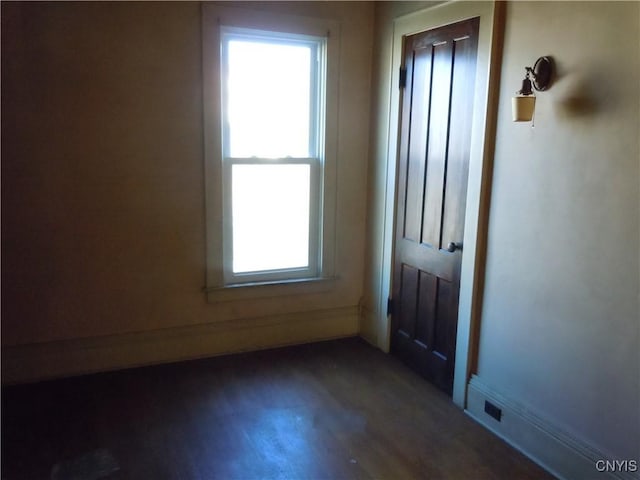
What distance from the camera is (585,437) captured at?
87.4 inches

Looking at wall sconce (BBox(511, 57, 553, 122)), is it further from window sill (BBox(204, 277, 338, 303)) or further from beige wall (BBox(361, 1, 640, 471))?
window sill (BBox(204, 277, 338, 303))

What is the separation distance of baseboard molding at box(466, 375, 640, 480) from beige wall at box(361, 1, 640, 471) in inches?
1.5

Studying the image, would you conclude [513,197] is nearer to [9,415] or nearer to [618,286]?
[618,286]

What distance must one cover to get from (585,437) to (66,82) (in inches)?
121

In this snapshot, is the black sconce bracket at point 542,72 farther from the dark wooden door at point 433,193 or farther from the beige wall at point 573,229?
the dark wooden door at point 433,193

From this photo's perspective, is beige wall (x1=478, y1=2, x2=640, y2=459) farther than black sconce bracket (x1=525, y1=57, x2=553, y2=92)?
No

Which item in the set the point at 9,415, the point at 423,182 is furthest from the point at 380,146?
the point at 9,415

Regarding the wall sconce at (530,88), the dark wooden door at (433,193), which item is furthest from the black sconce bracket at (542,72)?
the dark wooden door at (433,193)

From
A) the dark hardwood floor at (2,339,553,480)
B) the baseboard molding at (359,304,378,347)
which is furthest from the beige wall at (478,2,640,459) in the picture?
the baseboard molding at (359,304,378,347)

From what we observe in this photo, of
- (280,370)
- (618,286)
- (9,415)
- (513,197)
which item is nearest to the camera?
(618,286)

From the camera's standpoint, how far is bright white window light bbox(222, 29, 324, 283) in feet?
10.9

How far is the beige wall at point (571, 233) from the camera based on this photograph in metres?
2.00

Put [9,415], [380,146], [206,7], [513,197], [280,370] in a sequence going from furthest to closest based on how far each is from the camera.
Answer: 1. [380,146]
2. [280,370]
3. [206,7]
4. [9,415]
5. [513,197]

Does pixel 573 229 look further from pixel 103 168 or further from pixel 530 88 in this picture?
pixel 103 168
